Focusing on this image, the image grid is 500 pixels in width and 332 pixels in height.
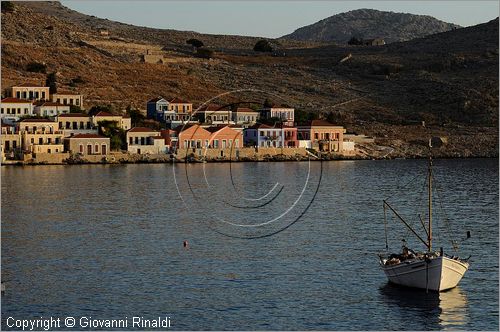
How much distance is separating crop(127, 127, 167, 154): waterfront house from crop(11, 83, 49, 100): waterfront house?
52.9ft

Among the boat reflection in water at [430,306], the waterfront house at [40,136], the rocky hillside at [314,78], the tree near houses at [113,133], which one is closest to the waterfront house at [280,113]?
the rocky hillside at [314,78]

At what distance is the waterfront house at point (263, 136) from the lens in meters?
119

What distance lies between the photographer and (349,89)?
161 m

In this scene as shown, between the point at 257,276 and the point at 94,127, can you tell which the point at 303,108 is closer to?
the point at 94,127

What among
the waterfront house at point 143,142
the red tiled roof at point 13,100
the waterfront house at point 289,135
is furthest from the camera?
the waterfront house at point 289,135

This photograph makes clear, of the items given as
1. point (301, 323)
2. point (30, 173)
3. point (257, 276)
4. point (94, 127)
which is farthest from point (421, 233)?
point (94, 127)

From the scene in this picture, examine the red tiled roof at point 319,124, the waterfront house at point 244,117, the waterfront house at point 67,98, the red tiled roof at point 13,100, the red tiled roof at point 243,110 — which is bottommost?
the red tiled roof at point 319,124

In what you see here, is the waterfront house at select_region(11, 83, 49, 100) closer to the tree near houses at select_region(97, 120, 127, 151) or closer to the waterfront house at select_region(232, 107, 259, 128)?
the tree near houses at select_region(97, 120, 127, 151)

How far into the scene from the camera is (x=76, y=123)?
370 feet

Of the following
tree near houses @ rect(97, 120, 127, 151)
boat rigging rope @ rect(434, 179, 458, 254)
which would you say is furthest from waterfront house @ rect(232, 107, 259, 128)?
boat rigging rope @ rect(434, 179, 458, 254)

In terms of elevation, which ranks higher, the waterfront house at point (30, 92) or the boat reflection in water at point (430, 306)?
the waterfront house at point (30, 92)

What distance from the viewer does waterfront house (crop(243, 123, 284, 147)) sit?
119 meters

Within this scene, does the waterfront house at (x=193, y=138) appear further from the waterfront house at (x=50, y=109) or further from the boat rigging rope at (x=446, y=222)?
the boat rigging rope at (x=446, y=222)

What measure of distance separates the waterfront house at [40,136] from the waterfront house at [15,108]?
529cm
